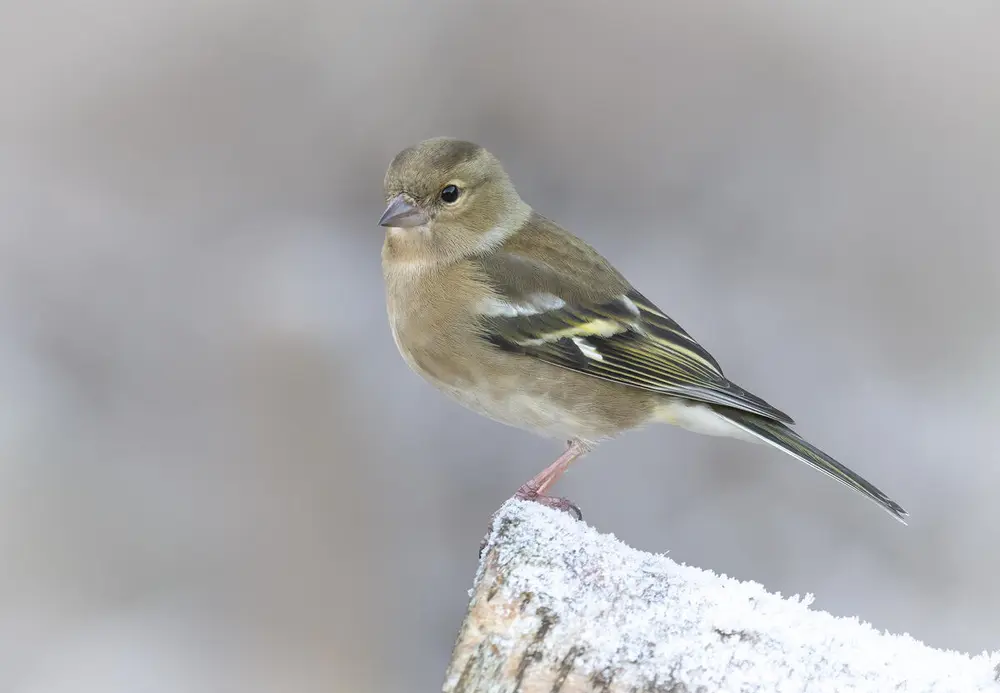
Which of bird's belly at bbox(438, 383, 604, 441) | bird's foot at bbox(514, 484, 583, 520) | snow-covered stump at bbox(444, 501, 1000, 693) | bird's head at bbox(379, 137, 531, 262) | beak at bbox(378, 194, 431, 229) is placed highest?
bird's head at bbox(379, 137, 531, 262)

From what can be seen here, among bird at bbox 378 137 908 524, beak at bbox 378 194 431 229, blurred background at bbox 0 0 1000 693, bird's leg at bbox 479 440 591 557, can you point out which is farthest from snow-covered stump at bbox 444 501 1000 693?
blurred background at bbox 0 0 1000 693

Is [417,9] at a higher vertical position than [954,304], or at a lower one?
higher

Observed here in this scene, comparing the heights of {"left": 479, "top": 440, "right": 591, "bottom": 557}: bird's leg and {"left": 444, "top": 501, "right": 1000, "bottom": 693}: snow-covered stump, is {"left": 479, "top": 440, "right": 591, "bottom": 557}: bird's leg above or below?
above

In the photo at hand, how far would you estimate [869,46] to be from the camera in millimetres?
6277

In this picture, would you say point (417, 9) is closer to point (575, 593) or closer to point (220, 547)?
point (220, 547)

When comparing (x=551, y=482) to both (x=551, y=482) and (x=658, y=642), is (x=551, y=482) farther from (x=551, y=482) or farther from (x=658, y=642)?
(x=658, y=642)

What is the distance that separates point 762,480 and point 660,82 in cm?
251

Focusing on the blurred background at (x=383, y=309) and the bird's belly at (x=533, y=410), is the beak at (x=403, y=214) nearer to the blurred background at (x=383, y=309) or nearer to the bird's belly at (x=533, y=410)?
the bird's belly at (x=533, y=410)

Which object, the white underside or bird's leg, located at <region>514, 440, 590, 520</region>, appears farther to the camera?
the white underside

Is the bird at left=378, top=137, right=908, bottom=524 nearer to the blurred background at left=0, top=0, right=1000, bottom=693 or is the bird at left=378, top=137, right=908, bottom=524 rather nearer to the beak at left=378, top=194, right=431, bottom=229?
the beak at left=378, top=194, right=431, bottom=229

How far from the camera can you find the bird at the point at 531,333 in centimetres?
379

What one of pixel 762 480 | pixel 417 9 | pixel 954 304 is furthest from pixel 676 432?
pixel 417 9

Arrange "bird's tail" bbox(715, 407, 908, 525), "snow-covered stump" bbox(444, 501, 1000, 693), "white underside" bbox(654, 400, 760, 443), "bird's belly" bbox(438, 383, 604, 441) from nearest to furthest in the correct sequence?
"snow-covered stump" bbox(444, 501, 1000, 693), "bird's tail" bbox(715, 407, 908, 525), "bird's belly" bbox(438, 383, 604, 441), "white underside" bbox(654, 400, 760, 443)

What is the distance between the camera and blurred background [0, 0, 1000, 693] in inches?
216
